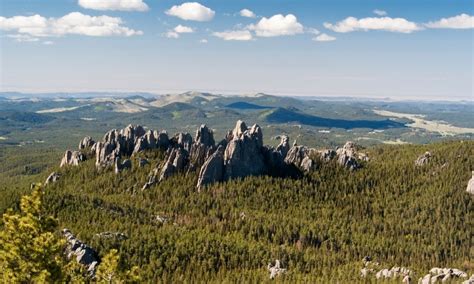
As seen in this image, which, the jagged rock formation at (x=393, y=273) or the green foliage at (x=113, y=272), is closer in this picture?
the green foliage at (x=113, y=272)

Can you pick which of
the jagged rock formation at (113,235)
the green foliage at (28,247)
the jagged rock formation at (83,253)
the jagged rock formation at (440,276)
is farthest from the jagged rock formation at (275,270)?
the green foliage at (28,247)

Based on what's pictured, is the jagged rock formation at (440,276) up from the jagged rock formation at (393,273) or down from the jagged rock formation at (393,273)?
up

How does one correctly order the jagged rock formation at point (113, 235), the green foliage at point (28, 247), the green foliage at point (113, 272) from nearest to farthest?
1. the green foliage at point (28, 247)
2. the green foliage at point (113, 272)
3. the jagged rock formation at point (113, 235)

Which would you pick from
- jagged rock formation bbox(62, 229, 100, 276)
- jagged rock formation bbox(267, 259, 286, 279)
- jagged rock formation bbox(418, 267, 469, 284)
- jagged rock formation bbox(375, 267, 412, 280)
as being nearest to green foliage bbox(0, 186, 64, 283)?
jagged rock formation bbox(62, 229, 100, 276)

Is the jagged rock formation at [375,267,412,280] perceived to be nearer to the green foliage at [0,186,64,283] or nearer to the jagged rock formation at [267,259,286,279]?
the jagged rock formation at [267,259,286,279]

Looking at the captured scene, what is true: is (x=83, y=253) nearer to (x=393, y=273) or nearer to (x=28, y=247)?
(x=28, y=247)

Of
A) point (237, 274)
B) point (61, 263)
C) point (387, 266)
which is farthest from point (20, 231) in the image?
point (387, 266)

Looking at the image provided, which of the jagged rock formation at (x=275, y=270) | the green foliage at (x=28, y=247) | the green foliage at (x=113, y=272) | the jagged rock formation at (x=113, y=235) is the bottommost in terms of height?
the jagged rock formation at (x=275, y=270)

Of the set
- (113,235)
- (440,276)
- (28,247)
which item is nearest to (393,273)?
(440,276)

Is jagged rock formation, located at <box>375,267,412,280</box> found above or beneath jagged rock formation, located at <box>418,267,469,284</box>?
beneath

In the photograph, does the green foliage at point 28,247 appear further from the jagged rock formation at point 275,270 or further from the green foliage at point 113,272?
the jagged rock formation at point 275,270
